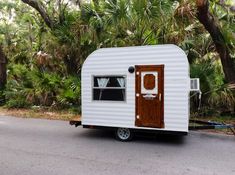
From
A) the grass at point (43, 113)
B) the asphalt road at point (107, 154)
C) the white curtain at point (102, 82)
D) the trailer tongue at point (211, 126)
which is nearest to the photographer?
the asphalt road at point (107, 154)

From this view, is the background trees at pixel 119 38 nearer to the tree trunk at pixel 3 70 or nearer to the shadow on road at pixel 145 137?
the tree trunk at pixel 3 70

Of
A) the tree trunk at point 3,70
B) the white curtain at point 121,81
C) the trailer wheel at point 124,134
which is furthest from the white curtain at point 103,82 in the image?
the tree trunk at point 3,70

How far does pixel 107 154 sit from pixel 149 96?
6.17 ft

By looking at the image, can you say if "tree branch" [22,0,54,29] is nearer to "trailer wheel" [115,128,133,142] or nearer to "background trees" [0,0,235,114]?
"background trees" [0,0,235,114]

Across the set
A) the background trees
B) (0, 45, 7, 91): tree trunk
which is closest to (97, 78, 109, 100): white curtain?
the background trees

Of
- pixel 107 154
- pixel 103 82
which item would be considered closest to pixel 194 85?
pixel 103 82

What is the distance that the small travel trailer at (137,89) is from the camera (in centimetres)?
670

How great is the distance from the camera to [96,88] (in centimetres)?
760

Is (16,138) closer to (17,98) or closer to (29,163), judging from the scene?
(29,163)

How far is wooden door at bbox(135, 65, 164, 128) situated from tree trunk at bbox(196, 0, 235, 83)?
2916 millimetres

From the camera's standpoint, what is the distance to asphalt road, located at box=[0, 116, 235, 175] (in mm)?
5160

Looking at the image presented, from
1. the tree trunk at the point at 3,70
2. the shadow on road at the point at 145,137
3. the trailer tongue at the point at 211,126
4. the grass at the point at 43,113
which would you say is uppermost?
the tree trunk at the point at 3,70

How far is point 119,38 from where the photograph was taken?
11500 mm

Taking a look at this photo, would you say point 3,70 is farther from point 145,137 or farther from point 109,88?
point 145,137
